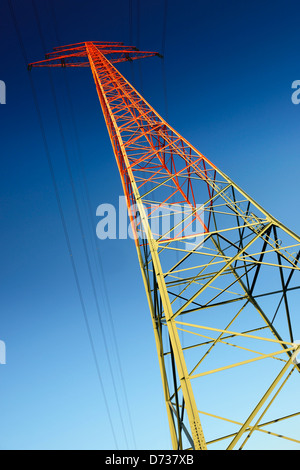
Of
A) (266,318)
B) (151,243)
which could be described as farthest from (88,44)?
(266,318)

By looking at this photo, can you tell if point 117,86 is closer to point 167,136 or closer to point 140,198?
point 167,136

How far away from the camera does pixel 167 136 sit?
12.0 meters

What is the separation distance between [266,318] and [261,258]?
70.1 inches
